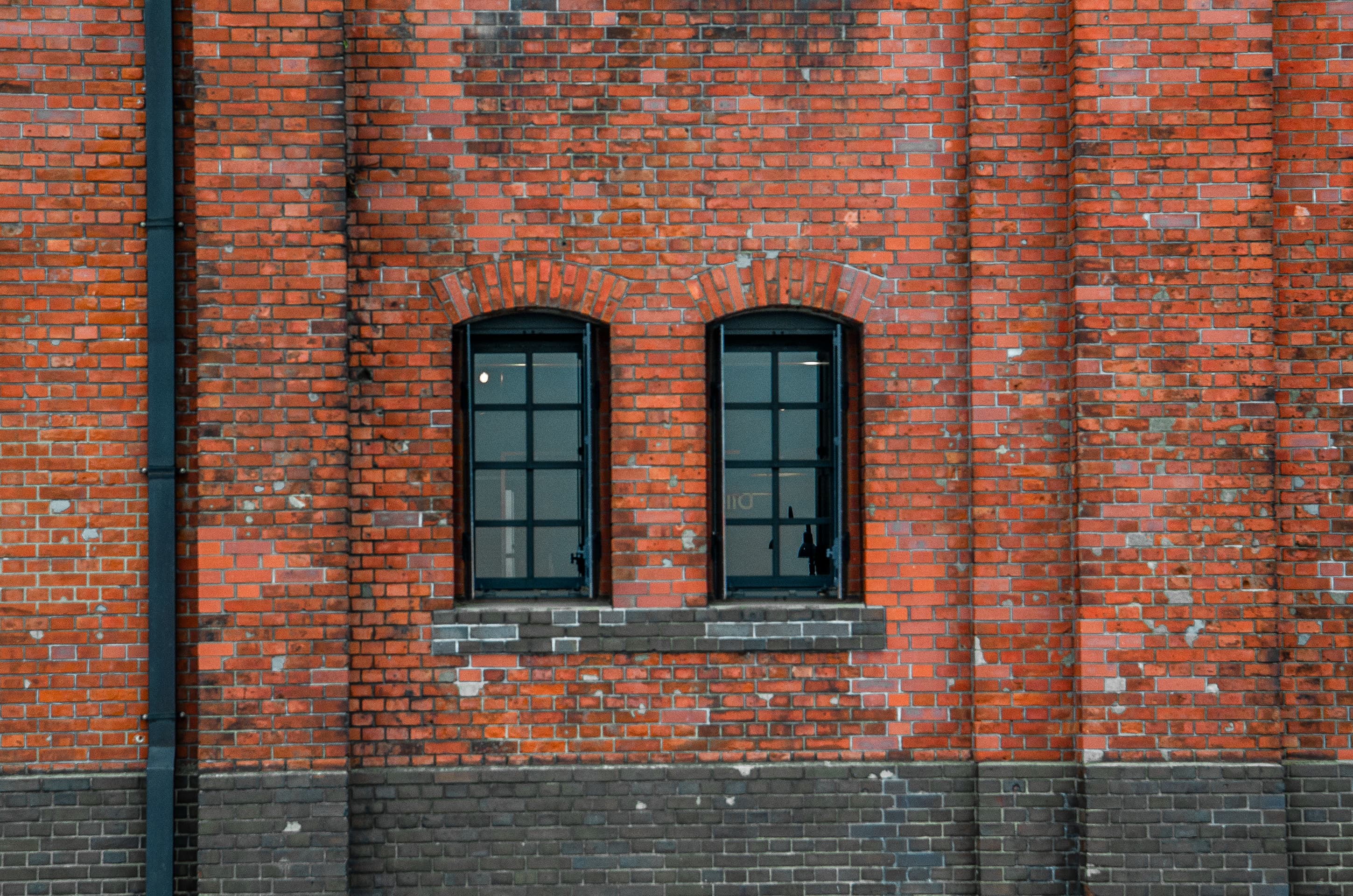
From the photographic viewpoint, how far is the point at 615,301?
197 inches

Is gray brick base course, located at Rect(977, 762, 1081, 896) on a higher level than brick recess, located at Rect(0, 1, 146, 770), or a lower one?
lower

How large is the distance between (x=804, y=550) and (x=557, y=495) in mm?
1391

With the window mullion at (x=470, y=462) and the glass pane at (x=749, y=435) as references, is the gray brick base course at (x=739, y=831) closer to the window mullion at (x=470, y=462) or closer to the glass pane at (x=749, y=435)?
the window mullion at (x=470, y=462)

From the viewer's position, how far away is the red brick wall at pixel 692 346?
15.6ft

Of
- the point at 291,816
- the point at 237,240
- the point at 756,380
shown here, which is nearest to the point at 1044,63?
the point at 756,380

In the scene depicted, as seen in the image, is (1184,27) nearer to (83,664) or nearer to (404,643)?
(404,643)

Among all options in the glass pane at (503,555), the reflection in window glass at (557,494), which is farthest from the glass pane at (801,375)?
the glass pane at (503,555)

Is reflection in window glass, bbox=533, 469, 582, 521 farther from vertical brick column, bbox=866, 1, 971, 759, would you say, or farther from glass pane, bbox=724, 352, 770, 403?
vertical brick column, bbox=866, 1, 971, 759

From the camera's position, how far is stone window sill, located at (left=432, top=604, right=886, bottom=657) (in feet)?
16.2

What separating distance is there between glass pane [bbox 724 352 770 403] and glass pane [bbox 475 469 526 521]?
1.23m

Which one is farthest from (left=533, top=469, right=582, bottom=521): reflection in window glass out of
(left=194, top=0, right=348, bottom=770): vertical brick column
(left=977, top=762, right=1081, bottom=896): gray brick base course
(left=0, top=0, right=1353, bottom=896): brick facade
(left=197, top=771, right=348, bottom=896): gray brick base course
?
(left=977, top=762, right=1081, bottom=896): gray brick base course

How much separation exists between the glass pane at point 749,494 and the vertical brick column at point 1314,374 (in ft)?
8.83

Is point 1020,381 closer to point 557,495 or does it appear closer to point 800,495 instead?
point 800,495

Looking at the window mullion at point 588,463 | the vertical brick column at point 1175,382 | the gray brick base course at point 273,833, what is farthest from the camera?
the window mullion at point 588,463
